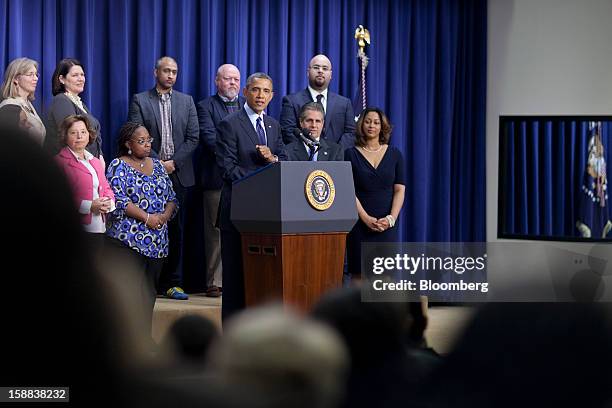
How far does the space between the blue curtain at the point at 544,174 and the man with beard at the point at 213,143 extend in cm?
186

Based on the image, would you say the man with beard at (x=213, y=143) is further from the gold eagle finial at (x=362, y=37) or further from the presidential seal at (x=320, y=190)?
the presidential seal at (x=320, y=190)

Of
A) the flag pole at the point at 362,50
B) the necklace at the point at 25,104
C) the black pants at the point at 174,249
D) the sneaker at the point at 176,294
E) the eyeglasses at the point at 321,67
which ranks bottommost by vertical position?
the sneaker at the point at 176,294

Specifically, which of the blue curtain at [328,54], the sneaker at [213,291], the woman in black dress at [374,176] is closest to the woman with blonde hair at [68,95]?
the blue curtain at [328,54]

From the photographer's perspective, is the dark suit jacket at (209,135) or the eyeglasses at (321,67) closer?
the dark suit jacket at (209,135)

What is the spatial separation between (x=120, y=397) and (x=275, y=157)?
4.55 m

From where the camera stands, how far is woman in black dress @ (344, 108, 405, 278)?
4938 millimetres

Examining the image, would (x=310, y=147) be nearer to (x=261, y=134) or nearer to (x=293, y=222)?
(x=261, y=134)

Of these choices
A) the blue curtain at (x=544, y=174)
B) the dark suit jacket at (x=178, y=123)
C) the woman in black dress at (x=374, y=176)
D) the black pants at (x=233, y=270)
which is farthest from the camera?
the dark suit jacket at (x=178, y=123)

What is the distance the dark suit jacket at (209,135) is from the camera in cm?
628

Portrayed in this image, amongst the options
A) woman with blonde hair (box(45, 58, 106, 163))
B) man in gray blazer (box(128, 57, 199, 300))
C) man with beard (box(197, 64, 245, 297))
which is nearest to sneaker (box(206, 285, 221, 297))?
man with beard (box(197, 64, 245, 297))

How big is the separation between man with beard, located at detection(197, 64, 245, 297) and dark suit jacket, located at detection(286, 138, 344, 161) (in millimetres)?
1769

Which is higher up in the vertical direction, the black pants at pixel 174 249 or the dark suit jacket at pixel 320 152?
the dark suit jacket at pixel 320 152

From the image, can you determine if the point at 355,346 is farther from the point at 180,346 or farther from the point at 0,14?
the point at 0,14

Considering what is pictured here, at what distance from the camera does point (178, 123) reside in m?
6.09
